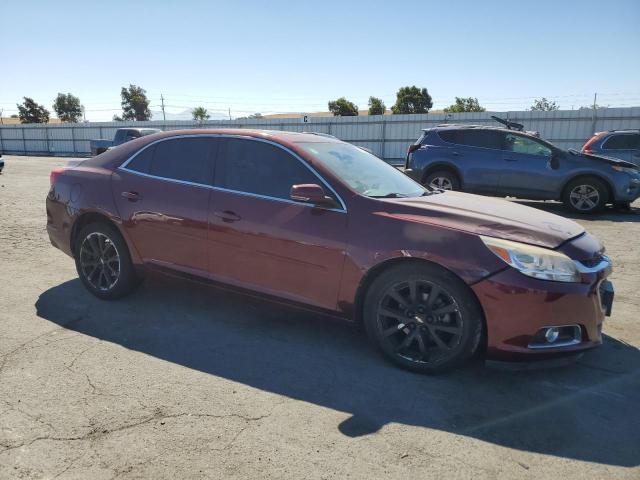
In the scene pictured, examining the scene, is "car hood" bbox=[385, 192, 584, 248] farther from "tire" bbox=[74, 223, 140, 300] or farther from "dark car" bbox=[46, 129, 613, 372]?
"tire" bbox=[74, 223, 140, 300]

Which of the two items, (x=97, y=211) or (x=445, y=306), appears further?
(x=97, y=211)

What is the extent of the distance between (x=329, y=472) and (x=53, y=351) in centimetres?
235

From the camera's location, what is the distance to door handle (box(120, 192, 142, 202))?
4262 millimetres

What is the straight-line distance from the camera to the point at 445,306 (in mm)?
3152

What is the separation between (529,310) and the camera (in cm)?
295

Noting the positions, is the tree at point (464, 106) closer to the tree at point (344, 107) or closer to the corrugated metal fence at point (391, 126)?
the tree at point (344, 107)

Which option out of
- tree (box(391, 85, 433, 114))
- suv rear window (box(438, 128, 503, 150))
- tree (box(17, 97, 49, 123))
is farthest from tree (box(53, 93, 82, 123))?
suv rear window (box(438, 128, 503, 150))

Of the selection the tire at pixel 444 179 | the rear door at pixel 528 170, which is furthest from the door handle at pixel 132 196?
the rear door at pixel 528 170

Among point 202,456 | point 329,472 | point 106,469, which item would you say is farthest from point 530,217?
point 106,469

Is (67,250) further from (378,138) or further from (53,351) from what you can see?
(378,138)

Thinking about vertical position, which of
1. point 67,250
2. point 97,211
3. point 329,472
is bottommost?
point 329,472

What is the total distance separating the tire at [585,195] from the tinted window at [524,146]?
834 millimetres

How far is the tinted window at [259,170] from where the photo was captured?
3.70m

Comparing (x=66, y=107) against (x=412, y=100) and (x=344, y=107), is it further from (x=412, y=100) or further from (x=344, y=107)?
(x=412, y=100)
